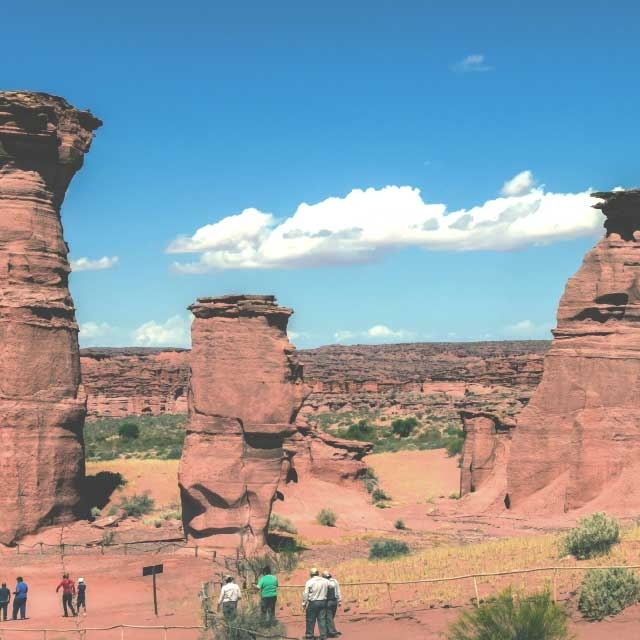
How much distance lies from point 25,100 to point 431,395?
6392 centimetres

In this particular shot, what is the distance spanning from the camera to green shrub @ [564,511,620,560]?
1750 centimetres

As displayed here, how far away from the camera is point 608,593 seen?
46.7ft

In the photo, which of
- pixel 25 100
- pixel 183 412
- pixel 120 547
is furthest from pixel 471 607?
pixel 183 412

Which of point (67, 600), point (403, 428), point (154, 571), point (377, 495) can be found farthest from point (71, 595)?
point (403, 428)

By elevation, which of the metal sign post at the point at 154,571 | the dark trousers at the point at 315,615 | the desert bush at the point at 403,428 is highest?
the dark trousers at the point at 315,615

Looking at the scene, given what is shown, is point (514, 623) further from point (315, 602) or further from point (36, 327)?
point (36, 327)

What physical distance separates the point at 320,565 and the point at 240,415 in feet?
12.9

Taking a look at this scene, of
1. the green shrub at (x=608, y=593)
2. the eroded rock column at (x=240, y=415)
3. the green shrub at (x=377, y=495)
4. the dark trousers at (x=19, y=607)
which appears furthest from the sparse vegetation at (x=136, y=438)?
the green shrub at (x=608, y=593)

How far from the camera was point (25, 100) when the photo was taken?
26.0 m

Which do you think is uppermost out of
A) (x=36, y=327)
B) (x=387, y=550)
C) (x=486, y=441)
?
(x=36, y=327)

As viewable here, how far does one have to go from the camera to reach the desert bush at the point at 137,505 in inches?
1199

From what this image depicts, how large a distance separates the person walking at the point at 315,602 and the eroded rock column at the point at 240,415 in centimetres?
885

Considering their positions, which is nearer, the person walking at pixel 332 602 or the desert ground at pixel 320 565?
the person walking at pixel 332 602

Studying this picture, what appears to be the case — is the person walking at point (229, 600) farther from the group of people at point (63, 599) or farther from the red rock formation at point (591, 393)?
the red rock formation at point (591, 393)
